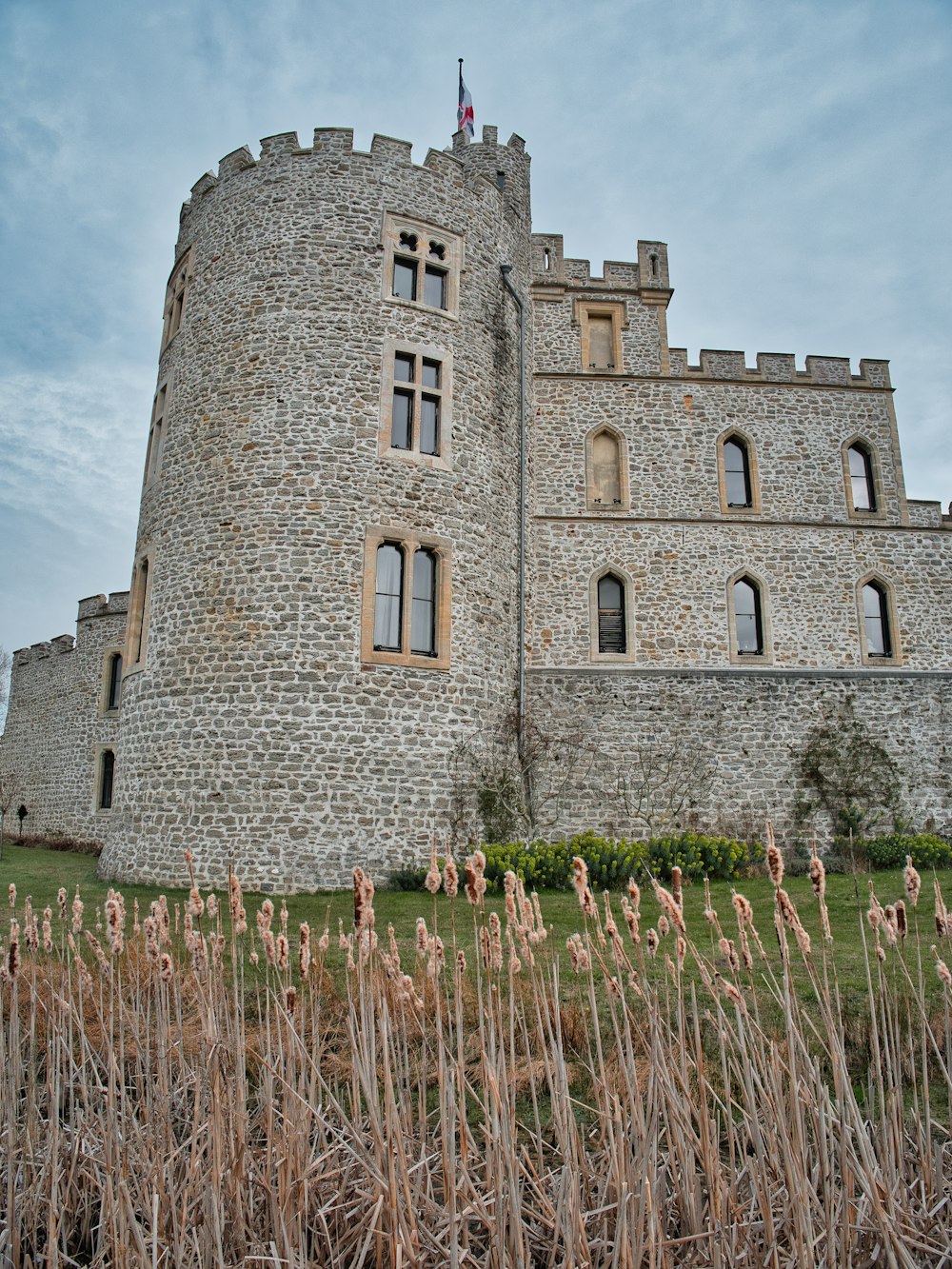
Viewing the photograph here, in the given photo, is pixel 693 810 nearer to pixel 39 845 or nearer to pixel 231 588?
pixel 231 588

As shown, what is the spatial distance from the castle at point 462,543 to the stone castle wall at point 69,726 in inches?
330

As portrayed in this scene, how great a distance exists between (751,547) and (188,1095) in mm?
14616

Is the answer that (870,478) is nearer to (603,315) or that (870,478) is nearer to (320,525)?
(603,315)

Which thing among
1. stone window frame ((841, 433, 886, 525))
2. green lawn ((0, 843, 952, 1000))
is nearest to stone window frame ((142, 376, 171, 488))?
green lawn ((0, 843, 952, 1000))

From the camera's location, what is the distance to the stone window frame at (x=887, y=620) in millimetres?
16094

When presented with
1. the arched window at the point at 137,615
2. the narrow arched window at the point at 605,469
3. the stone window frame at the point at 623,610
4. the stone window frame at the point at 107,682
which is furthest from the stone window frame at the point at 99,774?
the narrow arched window at the point at 605,469

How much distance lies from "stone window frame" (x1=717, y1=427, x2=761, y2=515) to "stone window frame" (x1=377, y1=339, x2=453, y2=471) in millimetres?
5966

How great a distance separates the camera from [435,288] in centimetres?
1455

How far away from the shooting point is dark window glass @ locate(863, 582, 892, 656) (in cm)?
1628

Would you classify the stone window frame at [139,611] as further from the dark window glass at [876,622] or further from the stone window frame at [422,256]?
the dark window glass at [876,622]

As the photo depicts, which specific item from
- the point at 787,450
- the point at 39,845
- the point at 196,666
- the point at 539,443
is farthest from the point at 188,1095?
the point at 39,845

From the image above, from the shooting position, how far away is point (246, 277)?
1386cm

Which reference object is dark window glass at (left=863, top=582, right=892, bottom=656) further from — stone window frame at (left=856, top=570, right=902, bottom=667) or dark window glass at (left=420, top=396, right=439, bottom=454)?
dark window glass at (left=420, top=396, right=439, bottom=454)

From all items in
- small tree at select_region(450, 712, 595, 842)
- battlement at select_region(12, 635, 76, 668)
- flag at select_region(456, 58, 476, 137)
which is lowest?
small tree at select_region(450, 712, 595, 842)
